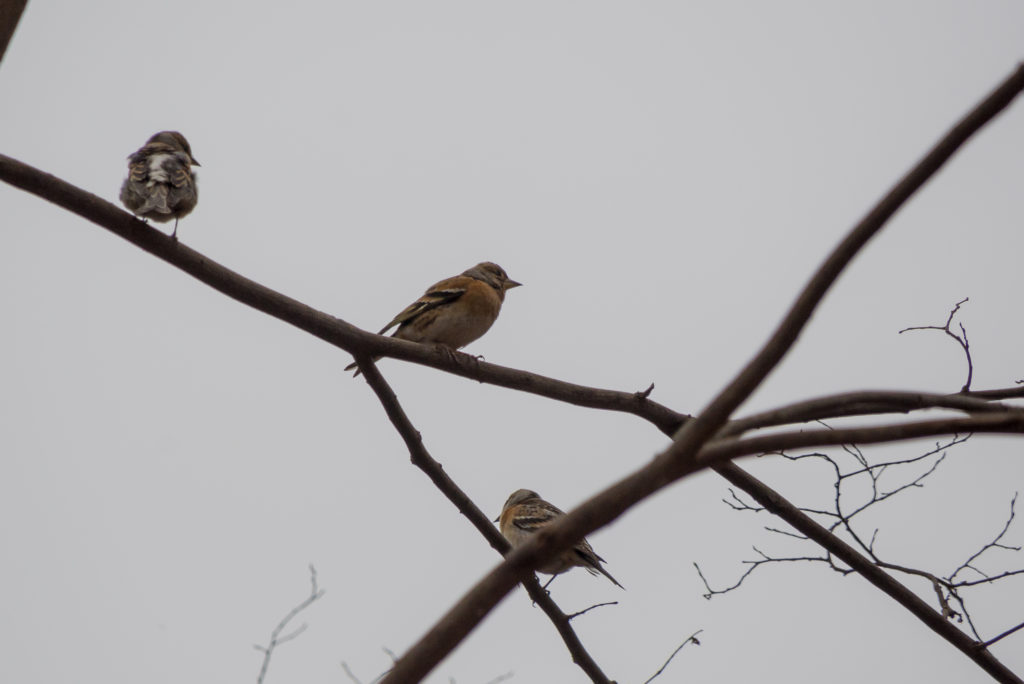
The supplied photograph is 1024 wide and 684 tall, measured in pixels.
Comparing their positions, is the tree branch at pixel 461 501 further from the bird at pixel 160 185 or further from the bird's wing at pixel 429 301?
the bird's wing at pixel 429 301

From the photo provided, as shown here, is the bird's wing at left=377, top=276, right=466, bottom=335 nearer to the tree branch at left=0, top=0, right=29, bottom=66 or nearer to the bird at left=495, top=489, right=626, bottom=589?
the bird at left=495, top=489, right=626, bottom=589

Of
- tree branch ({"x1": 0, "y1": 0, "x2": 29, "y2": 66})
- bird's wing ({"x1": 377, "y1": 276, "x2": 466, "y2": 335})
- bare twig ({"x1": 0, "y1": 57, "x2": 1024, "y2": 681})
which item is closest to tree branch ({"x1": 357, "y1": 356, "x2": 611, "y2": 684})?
bare twig ({"x1": 0, "y1": 57, "x2": 1024, "y2": 681})

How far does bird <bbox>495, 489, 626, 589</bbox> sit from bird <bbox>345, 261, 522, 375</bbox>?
188cm

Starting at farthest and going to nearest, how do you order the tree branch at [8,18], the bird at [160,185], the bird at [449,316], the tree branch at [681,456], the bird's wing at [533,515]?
1. the bird's wing at [533,515]
2. the bird at [449,316]
3. the bird at [160,185]
4. the tree branch at [8,18]
5. the tree branch at [681,456]

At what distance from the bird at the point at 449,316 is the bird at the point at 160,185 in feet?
8.82

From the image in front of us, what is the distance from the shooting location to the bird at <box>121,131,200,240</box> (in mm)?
5227

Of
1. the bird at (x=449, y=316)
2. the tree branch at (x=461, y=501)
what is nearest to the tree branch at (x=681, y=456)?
the tree branch at (x=461, y=501)

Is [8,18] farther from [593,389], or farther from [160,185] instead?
[593,389]

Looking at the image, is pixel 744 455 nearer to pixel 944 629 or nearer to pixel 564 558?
pixel 944 629

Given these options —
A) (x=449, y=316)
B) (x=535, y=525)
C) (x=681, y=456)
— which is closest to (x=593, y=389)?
(x=681, y=456)

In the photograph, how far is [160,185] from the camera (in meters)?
5.33

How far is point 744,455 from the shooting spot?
8.88 feet

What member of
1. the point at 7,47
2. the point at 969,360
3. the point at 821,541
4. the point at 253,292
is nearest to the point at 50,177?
the point at 7,47

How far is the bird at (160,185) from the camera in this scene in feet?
17.1
